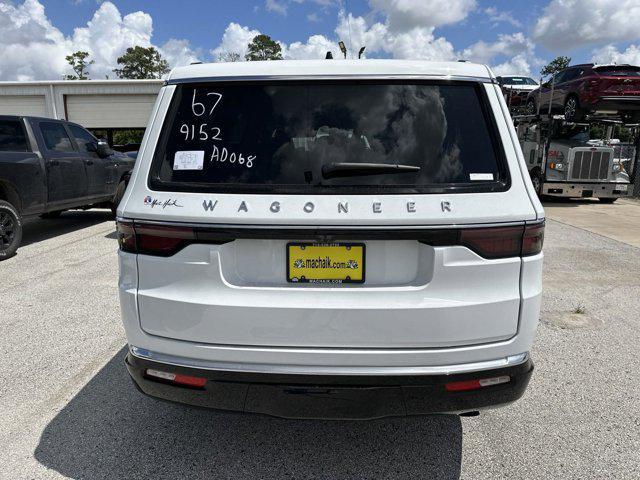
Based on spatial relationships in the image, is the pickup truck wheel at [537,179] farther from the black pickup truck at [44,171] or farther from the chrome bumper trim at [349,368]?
the chrome bumper trim at [349,368]

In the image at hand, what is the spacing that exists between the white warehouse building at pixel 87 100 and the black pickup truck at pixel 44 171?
49.9 feet

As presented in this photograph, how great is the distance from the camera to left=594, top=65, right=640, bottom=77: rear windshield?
40.1 ft

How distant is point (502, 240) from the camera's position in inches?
81.0

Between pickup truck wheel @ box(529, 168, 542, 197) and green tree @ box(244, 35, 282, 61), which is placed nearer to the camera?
pickup truck wheel @ box(529, 168, 542, 197)

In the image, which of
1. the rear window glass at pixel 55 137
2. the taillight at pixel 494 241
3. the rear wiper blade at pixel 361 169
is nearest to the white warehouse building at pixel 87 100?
the rear window glass at pixel 55 137

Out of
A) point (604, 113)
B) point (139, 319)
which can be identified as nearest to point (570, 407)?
point (139, 319)

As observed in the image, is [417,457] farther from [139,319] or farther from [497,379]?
[139,319]

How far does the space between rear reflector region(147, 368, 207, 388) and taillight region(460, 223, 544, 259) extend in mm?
1289

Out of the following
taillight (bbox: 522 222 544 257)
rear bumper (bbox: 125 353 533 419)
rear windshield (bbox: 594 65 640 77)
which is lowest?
rear bumper (bbox: 125 353 533 419)

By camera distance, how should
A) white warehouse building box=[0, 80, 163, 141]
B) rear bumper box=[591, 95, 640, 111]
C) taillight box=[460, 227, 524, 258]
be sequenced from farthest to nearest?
1. white warehouse building box=[0, 80, 163, 141]
2. rear bumper box=[591, 95, 640, 111]
3. taillight box=[460, 227, 524, 258]

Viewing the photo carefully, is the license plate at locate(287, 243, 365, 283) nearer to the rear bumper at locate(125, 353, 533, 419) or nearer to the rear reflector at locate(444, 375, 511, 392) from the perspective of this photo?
the rear bumper at locate(125, 353, 533, 419)

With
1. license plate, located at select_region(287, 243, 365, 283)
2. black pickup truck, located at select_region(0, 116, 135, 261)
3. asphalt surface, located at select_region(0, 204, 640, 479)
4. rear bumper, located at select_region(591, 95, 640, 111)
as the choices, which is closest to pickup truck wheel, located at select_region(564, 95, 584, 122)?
rear bumper, located at select_region(591, 95, 640, 111)

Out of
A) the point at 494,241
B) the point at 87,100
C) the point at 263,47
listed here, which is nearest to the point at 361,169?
the point at 494,241

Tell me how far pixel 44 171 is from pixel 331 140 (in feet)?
22.4
